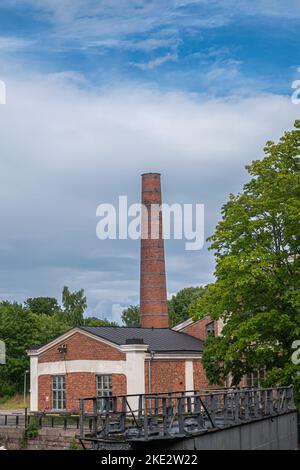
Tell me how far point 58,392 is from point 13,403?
70.7 ft

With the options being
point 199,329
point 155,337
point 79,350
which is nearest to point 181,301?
point 199,329

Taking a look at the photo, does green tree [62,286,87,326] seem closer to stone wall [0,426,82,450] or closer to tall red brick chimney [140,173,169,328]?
tall red brick chimney [140,173,169,328]

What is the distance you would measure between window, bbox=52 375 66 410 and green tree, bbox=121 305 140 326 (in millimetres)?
55098

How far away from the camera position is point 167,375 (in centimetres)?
3881

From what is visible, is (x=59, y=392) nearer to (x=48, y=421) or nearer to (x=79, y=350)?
(x=79, y=350)

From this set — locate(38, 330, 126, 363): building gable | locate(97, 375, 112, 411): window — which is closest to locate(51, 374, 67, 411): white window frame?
locate(38, 330, 126, 363): building gable

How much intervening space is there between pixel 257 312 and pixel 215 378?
6765 millimetres

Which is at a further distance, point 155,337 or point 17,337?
point 17,337

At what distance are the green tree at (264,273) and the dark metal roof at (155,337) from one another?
1043 centimetres

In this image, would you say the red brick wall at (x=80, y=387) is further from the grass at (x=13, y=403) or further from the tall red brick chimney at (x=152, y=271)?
the grass at (x=13, y=403)

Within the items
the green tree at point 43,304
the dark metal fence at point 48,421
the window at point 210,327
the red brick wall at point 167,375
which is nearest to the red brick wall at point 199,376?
the red brick wall at point 167,375

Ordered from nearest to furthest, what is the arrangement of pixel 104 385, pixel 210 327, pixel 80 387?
pixel 104 385 < pixel 80 387 < pixel 210 327

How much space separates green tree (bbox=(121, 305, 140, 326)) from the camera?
96.1 meters
